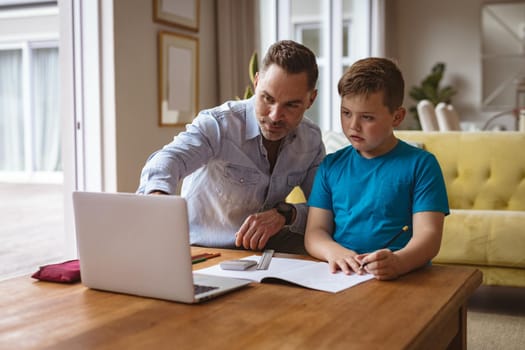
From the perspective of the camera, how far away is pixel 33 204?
21.8ft

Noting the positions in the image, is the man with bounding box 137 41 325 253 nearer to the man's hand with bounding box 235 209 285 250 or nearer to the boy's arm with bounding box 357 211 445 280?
the man's hand with bounding box 235 209 285 250

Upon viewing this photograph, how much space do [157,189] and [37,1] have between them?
671 cm

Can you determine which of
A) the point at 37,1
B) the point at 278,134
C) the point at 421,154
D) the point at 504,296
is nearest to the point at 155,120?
the point at 504,296

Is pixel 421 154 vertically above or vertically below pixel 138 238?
above

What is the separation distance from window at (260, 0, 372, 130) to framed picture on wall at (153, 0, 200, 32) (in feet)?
4.82

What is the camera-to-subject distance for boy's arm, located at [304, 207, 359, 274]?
1445mm

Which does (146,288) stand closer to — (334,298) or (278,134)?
(334,298)

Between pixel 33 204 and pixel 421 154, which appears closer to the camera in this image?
pixel 421 154

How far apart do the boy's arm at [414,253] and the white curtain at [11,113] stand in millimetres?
8432

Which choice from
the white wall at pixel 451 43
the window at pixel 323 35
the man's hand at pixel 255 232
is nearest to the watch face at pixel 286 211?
the man's hand at pixel 255 232

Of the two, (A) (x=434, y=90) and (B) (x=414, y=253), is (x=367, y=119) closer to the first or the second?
(B) (x=414, y=253)

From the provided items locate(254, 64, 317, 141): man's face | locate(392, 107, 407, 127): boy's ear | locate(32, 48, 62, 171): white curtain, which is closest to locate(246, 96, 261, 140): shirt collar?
locate(254, 64, 317, 141): man's face

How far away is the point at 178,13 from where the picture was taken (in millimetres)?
4754

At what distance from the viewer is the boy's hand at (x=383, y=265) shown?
53.1 inches
